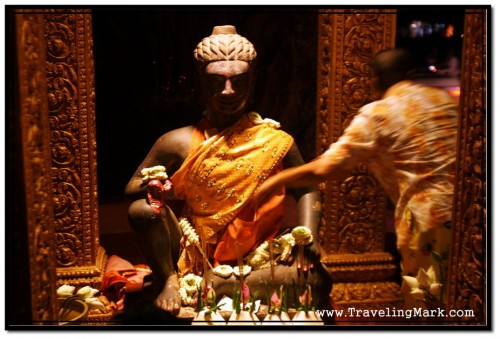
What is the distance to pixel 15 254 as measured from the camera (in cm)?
237

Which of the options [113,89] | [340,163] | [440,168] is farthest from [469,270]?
[113,89]

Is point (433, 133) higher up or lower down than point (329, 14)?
lower down

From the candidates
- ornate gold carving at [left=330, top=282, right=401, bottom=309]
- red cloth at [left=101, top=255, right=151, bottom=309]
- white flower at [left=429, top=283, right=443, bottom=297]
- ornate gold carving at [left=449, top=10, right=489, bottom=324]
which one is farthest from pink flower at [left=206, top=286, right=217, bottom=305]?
ornate gold carving at [left=449, top=10, right=489, bottom=324]

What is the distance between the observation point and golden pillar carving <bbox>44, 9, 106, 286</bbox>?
326 cm

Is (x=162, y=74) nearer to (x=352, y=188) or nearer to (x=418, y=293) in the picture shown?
(x=352, y=188)

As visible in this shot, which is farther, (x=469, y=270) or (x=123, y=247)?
(x=123, y=247)

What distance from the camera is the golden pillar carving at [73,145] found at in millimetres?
3256

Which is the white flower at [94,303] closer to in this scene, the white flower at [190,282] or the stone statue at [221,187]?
the stone statue at [221,187]

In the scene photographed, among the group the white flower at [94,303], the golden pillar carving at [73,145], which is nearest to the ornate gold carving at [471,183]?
the white flower at [94,303]

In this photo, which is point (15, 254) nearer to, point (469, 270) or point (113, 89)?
point (113, 89)

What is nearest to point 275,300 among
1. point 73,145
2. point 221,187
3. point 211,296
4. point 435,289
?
point 211,296

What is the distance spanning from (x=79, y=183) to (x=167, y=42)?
68cm

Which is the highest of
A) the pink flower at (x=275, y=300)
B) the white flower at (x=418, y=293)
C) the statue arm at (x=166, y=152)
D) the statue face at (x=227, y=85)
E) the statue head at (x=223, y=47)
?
the statue head at (x=223, y=47)

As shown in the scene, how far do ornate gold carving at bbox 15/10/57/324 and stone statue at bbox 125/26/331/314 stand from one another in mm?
601
